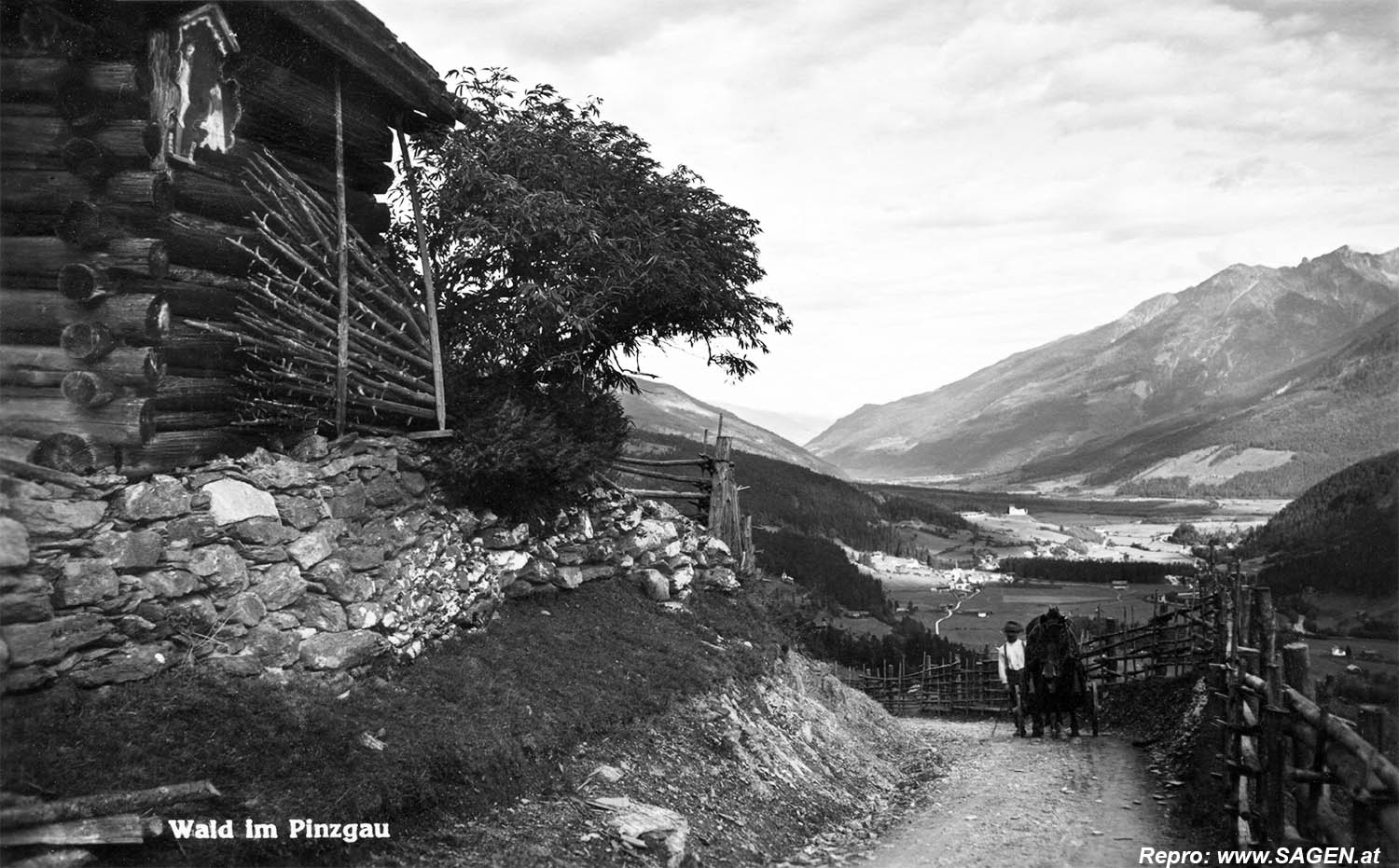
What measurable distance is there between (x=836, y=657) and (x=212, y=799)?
46774 millimetres

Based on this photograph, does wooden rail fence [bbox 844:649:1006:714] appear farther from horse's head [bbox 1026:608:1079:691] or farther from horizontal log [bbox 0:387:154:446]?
horizontal log [bbox 0:387:154:446]

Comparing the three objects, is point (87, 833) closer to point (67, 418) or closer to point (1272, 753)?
point (67, 418)

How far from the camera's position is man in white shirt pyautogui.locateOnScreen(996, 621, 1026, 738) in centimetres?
1672

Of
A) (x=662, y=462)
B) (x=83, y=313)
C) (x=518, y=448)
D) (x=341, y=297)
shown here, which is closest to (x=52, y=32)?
(x=83, y=313)

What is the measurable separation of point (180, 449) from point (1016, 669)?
14319 mm

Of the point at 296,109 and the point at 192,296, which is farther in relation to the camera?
the point at 296,109

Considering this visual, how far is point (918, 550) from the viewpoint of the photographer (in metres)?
123

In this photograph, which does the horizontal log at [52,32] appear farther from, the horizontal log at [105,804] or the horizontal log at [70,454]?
the horizontal log at [105,804]

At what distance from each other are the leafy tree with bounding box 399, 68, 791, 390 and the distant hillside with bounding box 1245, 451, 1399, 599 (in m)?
69.5

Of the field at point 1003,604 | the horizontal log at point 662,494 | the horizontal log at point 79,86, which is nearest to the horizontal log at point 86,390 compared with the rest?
the horizontal log at point 79,86

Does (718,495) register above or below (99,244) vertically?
below

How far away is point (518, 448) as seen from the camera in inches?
416

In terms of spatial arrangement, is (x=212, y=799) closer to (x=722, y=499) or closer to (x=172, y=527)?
(x=172, y=527)

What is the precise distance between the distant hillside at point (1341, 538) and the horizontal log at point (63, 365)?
75966 mm
